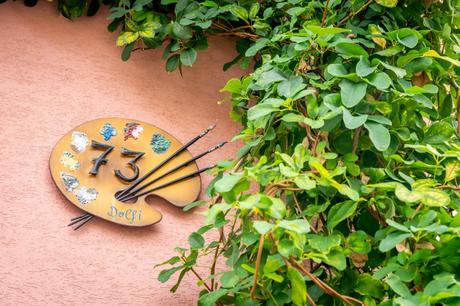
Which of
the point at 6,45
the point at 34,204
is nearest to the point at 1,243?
the point at 34,204

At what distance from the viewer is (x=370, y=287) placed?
178cm

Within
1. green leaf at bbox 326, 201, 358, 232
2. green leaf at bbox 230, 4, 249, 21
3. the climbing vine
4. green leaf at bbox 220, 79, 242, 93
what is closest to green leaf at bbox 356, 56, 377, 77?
the climbing vine

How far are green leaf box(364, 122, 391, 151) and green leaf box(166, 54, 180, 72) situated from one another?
0.96 m

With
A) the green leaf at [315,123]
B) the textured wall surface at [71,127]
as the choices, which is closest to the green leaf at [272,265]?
the green leaf at [315,123]

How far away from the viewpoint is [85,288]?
2273mm

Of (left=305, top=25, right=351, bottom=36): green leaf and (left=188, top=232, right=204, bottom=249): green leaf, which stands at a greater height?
(left=305, top=25, right=351, bottom=36): green leaf

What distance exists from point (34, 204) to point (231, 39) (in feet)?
3.25

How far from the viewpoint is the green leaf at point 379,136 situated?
1755mm

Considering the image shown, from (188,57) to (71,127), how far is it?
1.55ft

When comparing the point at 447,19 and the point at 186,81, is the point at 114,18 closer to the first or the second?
the point at 186,81

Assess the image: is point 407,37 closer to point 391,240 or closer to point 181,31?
point 391,240

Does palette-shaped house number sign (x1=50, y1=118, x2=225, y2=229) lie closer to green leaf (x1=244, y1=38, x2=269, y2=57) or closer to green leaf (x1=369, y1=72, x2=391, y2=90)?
green leaf (x1=244, y1=38, x2=269, y2=57)

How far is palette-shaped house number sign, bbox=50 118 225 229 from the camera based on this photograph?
92.4 inches

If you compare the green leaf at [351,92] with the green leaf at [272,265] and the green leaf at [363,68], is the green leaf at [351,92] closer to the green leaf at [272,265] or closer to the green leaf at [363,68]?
the green leaf at [363,68]
